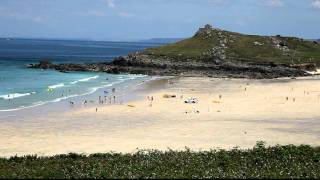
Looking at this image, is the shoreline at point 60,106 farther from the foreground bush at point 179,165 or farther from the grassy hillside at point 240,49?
the grassy hillside at point 240,49

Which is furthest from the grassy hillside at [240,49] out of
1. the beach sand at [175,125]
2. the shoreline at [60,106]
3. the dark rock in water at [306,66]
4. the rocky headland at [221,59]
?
the beach sand at [175,125]

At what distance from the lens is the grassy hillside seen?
120 m

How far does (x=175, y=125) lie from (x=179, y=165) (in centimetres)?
2557

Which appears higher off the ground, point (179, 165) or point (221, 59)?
point (179, 165)

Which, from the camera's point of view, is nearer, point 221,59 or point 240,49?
point 221,59

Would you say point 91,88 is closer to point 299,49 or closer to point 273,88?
point 273,88

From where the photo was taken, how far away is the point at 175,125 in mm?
47219

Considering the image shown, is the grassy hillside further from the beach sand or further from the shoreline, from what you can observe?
the beach sand

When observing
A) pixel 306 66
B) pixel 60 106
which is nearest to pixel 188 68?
pixel 306 66

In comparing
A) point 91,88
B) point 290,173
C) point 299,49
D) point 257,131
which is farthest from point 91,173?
point 299,49

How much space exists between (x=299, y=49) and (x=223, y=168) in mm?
121361

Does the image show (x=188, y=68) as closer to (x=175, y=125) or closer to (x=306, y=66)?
(x=306, y=66)

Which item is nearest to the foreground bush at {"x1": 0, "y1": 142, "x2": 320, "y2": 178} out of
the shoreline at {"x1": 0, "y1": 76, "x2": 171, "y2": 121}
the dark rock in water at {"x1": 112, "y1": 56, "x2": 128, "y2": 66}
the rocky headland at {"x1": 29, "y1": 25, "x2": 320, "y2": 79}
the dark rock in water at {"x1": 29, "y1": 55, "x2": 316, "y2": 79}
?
the shoreline at {"x1": 0, "y1": 76, "x2": 171, "y2": 121}

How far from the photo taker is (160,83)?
88.3 metres
